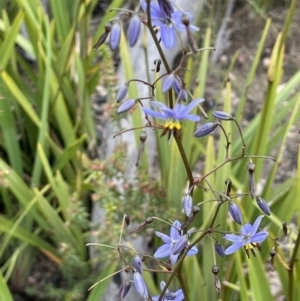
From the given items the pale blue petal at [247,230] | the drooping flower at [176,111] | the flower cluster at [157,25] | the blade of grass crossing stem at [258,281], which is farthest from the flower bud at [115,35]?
the blade of grass crossing stem at [258,281]

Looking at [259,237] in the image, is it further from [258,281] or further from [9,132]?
[9,132]

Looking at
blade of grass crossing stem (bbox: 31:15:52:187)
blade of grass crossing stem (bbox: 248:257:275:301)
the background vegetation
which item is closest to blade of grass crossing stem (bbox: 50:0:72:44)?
the background vegetation

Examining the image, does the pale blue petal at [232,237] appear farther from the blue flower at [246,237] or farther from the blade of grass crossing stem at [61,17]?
the blade of grass crossing stem at [61,17]

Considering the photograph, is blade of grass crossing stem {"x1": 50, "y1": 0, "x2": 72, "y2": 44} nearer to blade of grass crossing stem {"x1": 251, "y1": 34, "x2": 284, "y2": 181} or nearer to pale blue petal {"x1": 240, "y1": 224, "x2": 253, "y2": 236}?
blade of grass crossing stem {"x1": 251, "y1": 34, "x2": 284, "y2": 181}

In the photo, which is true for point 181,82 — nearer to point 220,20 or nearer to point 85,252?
point 85,252

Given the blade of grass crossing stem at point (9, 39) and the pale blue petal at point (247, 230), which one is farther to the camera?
the blade of grass crossing stem at point (9, 39)

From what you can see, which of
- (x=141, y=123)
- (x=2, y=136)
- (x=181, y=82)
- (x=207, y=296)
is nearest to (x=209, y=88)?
(x=141, y=123)
